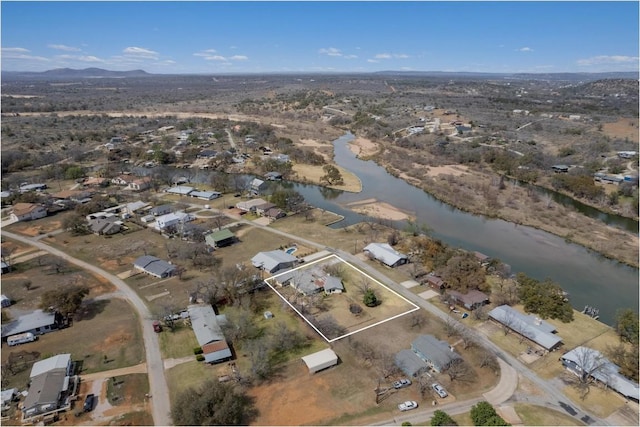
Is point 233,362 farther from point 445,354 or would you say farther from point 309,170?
point 309,170

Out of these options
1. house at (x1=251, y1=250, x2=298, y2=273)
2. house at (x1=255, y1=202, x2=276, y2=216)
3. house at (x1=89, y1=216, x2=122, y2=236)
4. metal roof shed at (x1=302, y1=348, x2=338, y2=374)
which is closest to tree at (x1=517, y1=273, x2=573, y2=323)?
metal roof shed at (x1=302, y1=348, x2=338, y2=374)

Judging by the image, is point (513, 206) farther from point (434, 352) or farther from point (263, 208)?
point (434, 352)

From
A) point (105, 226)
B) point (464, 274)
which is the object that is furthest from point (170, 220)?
point (464, 274)

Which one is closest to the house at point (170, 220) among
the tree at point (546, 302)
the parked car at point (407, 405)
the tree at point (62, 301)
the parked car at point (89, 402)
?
the tree at point (62, 301)

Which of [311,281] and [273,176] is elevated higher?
[273,176]

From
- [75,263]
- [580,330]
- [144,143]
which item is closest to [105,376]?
[75,263]

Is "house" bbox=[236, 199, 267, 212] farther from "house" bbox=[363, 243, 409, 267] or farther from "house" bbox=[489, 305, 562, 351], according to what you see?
"house" bbox=[489, 305, 562, 351]
